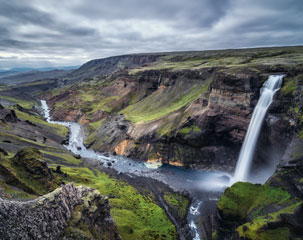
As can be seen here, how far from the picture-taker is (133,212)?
4406 centimetres

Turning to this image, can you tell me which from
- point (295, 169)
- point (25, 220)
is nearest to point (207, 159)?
point (295, 169)

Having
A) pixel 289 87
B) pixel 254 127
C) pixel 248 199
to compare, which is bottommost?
pixel 248 199

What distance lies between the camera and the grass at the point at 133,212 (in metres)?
37.5

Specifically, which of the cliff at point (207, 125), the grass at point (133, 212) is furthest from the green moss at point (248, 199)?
the cliff at point (207, 125)

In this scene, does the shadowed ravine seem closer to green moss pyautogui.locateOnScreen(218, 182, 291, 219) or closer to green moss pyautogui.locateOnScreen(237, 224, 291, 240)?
green moss pyautogui.locateOnScreen(218, 182, 291, 219)

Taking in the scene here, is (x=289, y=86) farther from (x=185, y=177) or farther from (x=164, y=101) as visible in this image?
(x=164, y=101)

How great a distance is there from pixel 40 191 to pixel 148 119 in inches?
2446

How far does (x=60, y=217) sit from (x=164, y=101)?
3701 inches

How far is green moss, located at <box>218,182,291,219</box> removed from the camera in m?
34.0

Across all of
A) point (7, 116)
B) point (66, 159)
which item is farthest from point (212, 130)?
point (7, 116)

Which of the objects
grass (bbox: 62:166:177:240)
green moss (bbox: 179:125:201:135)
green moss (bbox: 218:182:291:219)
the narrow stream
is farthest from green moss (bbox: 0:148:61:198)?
green moss (bbox: 179:125:201:135)

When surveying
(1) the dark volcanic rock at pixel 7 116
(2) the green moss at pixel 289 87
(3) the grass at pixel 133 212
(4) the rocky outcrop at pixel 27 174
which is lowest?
(3) the grass at pixel 133 212

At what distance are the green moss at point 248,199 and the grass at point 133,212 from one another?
1133cm

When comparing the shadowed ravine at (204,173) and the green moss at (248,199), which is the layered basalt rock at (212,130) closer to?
the shadowed ravine at (204,173)
